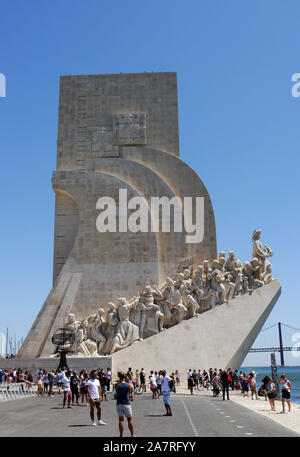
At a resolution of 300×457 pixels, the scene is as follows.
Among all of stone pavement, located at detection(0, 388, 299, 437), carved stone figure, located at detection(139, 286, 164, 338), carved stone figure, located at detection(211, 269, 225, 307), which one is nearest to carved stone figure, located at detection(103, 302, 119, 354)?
carved stone figure, located at detection(139, 286, 164, 338)

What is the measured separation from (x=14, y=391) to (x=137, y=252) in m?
8.29

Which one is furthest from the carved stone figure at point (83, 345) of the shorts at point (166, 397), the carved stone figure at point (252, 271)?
the shorts at point (166, 397)

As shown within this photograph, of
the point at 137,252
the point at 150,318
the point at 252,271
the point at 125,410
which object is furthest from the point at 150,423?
the point at 137,252

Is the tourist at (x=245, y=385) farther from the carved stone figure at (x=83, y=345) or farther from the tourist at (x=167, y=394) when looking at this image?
the tourist at (x=167, y=394)

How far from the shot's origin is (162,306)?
1836 cm

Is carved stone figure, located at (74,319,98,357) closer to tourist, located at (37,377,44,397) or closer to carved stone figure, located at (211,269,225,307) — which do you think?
tourist, located at (37,377,44,397)

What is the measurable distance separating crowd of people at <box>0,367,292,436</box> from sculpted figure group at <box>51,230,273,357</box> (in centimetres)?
178

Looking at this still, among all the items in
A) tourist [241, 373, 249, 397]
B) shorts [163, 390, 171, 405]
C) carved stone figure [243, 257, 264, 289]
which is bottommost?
tourist [241, 373, 249, 397]

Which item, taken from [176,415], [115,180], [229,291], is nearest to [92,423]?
[176,415]

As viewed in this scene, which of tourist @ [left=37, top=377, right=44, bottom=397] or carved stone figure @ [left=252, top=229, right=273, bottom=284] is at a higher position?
carved stone figure @ [left=252, top=229, right=273, bottom=284]

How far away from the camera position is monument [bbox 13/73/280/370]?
1772 cm

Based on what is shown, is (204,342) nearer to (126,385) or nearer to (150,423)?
(150,423)

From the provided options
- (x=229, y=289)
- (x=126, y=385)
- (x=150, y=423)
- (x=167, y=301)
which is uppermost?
(x=229, y=289)

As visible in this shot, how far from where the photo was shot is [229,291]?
60.0 ft
